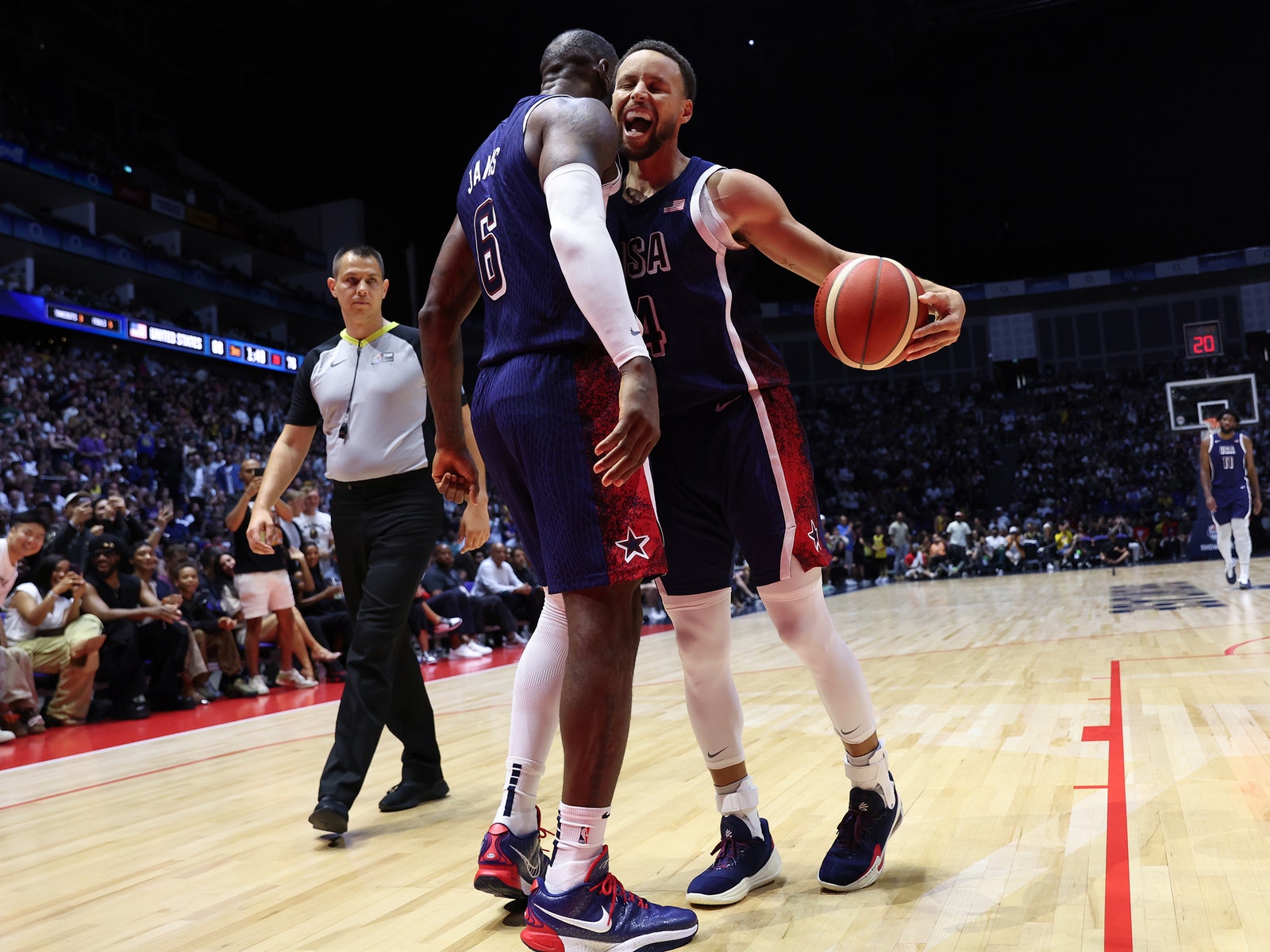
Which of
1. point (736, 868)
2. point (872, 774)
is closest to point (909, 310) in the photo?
point (872, 774)

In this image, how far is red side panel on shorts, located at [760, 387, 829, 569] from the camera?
222 centimetres

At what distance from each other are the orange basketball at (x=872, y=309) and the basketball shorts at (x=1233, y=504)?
957 centimetres

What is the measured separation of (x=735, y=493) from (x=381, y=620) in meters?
1.40

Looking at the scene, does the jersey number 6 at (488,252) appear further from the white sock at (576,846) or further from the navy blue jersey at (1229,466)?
the navy blue jersey at (1229,466)

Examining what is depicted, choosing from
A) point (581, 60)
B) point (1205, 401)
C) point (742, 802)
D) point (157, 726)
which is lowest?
point (157, 726)

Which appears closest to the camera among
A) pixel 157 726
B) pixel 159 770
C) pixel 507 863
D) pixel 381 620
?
pixel 507 863

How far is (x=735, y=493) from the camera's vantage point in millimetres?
2254

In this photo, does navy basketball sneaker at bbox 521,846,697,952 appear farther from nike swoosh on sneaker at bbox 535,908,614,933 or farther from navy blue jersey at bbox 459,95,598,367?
navy blue jersey at bbox 459,95,598,367

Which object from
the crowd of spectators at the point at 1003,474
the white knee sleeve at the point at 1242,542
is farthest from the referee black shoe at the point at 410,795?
the crowd of spectators at the point at 1003,474

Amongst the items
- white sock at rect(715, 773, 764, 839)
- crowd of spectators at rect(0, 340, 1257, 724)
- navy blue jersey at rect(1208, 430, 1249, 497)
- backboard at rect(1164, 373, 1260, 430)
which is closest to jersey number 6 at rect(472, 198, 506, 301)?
white sock at rect(715, 773, 764, 839)

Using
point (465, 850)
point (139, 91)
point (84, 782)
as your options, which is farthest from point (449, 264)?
point (139, 91)

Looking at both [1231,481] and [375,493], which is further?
[1231,481]

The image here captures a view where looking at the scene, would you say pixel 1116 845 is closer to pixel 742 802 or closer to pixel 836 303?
pixel 742 802

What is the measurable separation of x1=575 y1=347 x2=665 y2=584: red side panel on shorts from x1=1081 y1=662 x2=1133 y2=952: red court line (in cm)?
102
